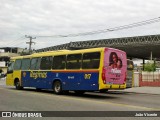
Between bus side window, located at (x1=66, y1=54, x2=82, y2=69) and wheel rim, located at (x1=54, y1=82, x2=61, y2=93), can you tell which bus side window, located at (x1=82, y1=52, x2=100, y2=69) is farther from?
wheel rim, located at (x1=54, y1=82, x2=61, y2=93)

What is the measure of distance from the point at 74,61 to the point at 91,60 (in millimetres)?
1598

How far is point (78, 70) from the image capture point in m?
20.3

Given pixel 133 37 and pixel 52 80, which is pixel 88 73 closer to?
pixel 52 80

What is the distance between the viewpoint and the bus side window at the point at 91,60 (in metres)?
19.2

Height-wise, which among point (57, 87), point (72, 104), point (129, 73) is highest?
point (129, 73)

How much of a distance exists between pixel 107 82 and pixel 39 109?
6.99 m

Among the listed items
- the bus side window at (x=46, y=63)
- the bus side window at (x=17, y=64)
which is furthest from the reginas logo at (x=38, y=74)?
the bus side window at (x=17, y=64)

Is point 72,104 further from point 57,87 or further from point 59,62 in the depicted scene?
point 59,62

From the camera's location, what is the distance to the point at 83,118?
10.7m

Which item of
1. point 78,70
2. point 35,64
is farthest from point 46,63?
point 78,70

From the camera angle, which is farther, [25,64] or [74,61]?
[25,64]

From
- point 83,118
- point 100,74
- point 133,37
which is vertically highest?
point 133,37

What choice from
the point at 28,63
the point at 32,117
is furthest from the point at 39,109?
the point at 28,63

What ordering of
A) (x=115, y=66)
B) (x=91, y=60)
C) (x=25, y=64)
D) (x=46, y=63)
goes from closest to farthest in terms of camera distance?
(x=91, y=60) < (x=115, y=66) < (x=46, y=63) < (x=25, y=64)
